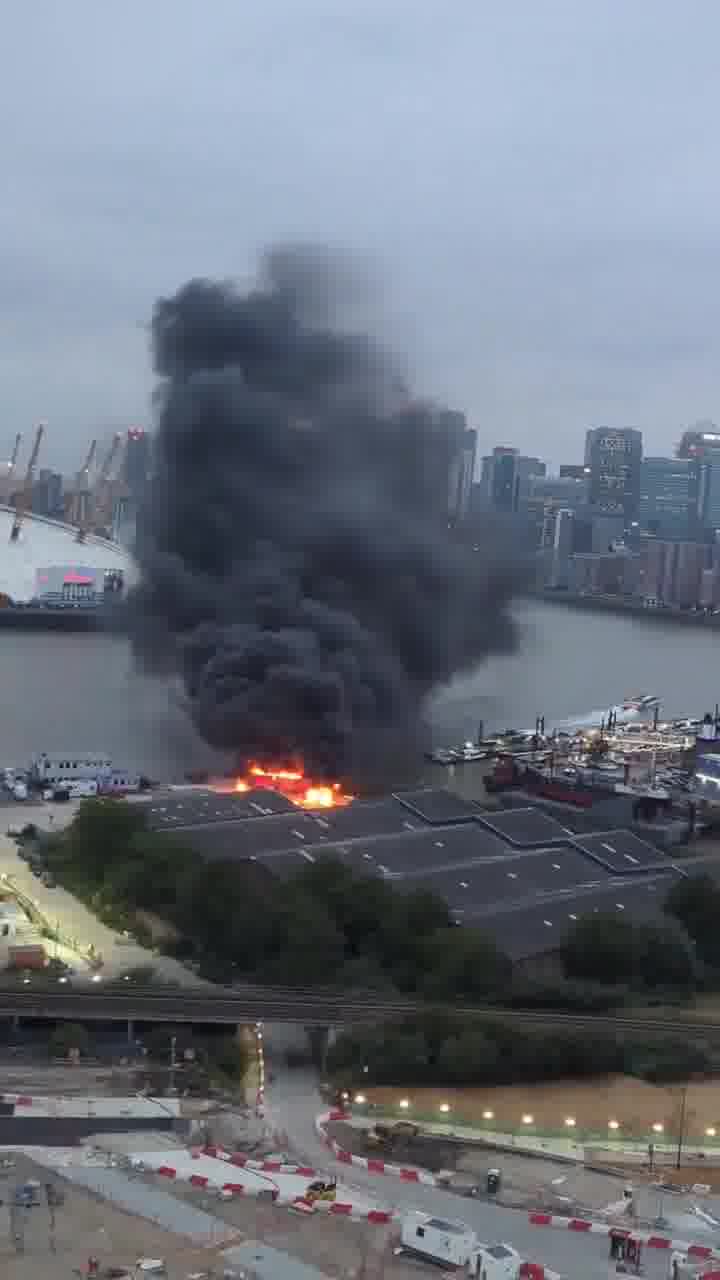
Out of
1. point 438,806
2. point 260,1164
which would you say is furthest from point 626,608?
point 260,1164

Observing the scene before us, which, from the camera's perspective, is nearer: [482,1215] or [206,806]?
[482,1215]

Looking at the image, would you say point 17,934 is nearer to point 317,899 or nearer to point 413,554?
point 317,899

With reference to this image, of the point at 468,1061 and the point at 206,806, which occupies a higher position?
the point at 206,806

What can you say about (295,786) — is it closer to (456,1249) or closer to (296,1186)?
(296,1186)

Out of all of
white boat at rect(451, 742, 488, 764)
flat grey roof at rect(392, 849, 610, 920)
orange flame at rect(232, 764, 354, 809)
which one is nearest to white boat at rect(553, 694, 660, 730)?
white boat at rect(451, 742, 488, 764)

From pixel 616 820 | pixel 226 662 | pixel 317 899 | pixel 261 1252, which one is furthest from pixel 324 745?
pixel 261 1252

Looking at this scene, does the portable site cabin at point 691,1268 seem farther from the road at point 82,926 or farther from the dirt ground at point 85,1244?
the road at point 82,926
